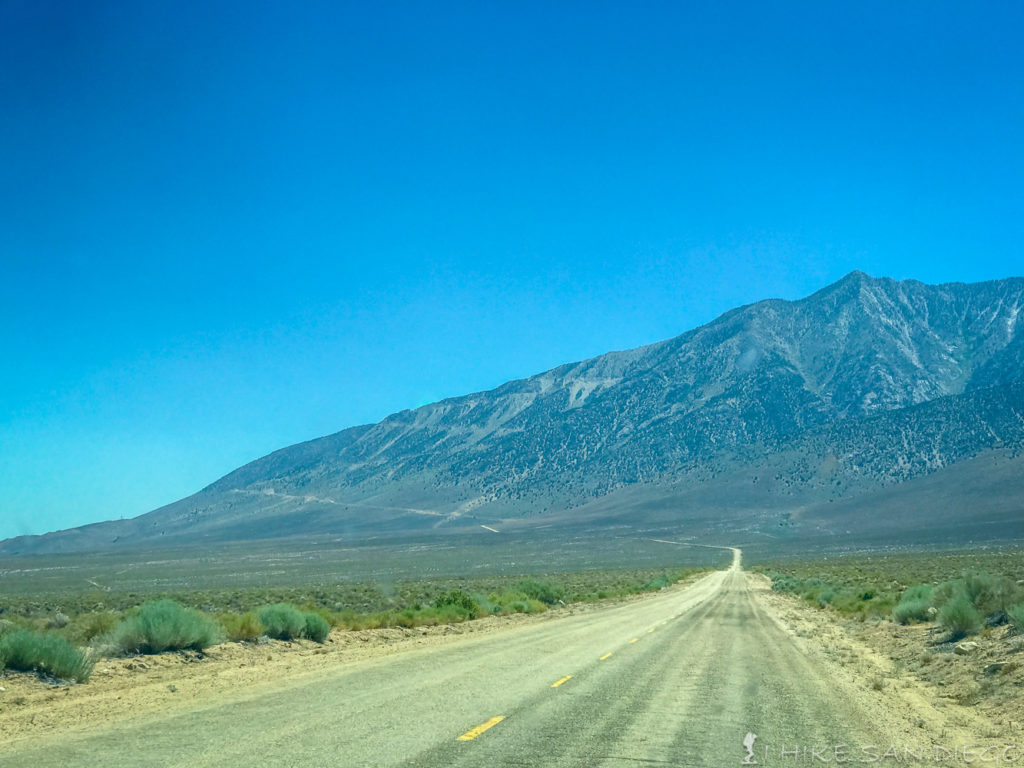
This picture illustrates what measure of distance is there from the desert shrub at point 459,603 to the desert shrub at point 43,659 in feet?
57.3

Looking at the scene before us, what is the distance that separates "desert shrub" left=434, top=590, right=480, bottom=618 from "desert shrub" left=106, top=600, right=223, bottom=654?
13.3 m

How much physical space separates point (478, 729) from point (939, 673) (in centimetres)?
1078

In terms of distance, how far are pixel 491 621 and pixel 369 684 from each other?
16819 mm

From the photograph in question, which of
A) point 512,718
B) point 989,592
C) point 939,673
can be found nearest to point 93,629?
point 512,718

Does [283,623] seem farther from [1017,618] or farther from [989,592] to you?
[989,592]

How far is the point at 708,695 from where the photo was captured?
493 inches

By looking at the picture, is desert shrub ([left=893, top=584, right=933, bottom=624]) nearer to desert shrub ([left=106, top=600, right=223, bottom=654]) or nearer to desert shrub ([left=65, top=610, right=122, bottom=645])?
desert shrub ([left=106, top=600, right=223, bottom=654])

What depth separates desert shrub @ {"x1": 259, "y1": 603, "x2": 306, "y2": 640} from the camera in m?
20.8

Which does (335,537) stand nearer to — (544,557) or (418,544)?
(418,544)

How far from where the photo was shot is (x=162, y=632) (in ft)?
55.9

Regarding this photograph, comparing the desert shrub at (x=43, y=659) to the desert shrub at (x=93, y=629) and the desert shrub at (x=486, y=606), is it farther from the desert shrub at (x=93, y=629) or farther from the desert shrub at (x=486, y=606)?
the desert shrub at (x=486, y=606)

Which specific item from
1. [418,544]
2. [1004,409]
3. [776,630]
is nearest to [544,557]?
[418,544]

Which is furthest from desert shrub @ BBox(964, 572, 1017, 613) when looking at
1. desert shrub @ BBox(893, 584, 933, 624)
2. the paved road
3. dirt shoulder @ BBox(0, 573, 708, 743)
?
dirt shoulder @ BBox(0, 573, 708, 743)
